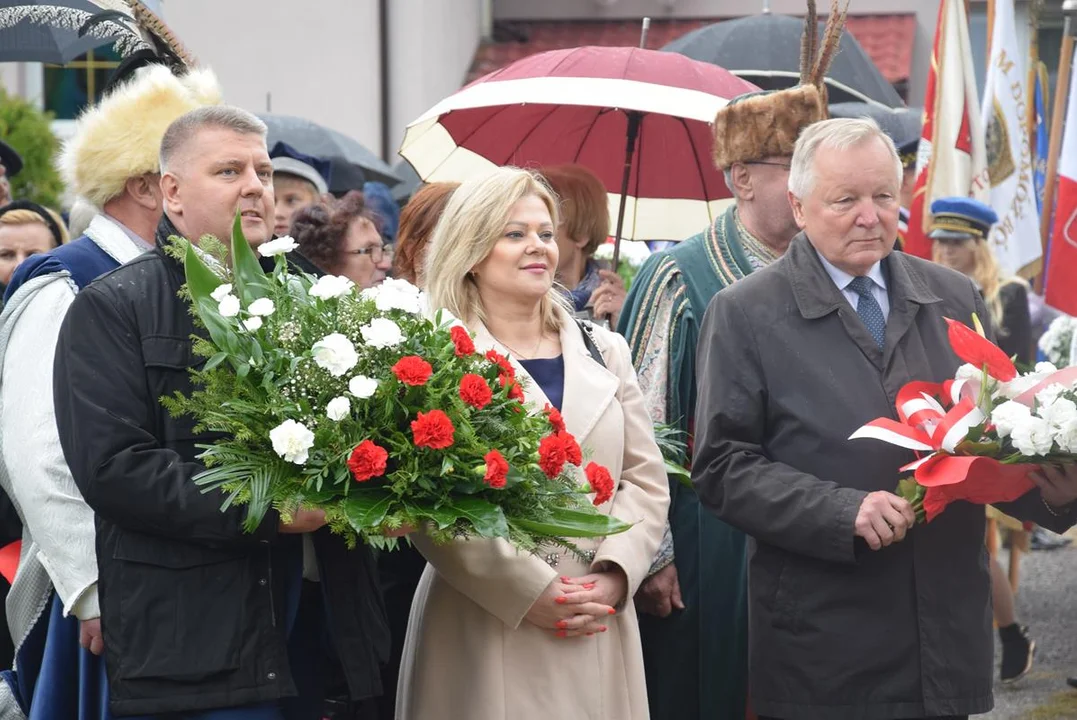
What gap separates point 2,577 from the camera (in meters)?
5.23

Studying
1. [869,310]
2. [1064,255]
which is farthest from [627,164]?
[1064,255]

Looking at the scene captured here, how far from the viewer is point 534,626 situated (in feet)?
13.2

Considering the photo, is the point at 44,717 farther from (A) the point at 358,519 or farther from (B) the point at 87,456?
(A) the point at 358,519

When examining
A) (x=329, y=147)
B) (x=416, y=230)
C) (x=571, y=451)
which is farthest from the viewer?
(x=329, y=147)

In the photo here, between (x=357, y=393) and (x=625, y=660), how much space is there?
1.22 meters

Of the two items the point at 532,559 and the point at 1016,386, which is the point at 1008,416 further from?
the point at 532,559

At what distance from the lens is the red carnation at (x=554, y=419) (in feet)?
12.2

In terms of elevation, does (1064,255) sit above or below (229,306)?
below

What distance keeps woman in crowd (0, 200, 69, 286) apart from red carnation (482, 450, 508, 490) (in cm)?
407

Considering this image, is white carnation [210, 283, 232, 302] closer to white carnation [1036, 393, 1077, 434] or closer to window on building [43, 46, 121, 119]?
white carnation [1036, 393, 1077, 434]

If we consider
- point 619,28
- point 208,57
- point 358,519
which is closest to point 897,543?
point 358,519

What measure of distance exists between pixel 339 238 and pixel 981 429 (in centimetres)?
280

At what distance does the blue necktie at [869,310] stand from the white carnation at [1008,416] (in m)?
0.48

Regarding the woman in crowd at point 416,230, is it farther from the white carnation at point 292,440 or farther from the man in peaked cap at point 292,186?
the white carnation at point 292,440
